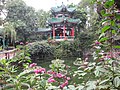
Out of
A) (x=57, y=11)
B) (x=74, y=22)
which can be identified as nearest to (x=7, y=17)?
(x=57, y=11)

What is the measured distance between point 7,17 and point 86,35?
25.7ft

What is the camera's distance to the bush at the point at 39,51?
13.3 metres

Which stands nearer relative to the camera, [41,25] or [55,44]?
[55,44]

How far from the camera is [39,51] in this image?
13359 millimetres

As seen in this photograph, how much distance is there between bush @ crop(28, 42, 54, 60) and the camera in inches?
522

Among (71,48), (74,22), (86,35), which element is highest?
(74,22)

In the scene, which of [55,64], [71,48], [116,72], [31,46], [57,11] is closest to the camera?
[116,72]

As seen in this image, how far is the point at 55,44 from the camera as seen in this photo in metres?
15.7

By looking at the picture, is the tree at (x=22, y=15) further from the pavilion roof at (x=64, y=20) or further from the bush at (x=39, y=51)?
the bush at (x=39, y=51)

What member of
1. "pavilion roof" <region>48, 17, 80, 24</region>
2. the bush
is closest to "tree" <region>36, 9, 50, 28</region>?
"pavilion roof" <region>48, 17, 80, 24</region>

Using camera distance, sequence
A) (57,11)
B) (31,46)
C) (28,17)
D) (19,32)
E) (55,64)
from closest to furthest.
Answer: (55,64), (31,46), (19,32), (28,17), (57,11)

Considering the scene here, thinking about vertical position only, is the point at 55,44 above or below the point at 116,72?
below

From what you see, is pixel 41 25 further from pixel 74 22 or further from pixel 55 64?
pixel 55 64

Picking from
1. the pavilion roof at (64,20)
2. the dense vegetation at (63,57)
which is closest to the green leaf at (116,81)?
the dense vegetation at (63,57)
